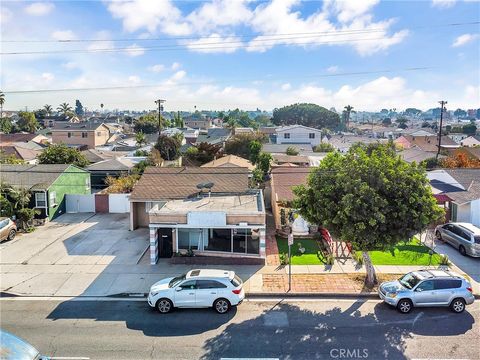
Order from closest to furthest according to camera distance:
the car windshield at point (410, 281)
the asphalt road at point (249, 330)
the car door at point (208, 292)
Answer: the asphalt road at point (249, 330) < the car door at point (208, 292) < the car windshield at point (410, 281)

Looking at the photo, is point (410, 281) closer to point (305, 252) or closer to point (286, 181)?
point (305, 252)

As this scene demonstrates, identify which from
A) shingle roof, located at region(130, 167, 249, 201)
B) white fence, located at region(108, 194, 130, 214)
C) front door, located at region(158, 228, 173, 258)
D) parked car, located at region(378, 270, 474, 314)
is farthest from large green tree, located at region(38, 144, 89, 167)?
parked car, located at region(378, 270, 474, 314)

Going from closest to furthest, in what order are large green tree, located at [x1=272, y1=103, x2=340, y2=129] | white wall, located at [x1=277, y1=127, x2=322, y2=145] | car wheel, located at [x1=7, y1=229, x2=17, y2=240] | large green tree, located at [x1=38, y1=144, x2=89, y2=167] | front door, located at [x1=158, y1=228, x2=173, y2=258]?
1. front door, located at [x1=158, y1=228, x2=173, y2=258]
2. car wheel, located at [x1=7, y1=229, x2=17, y2=240]
3. large green tree, located at [x1=38, y1=144, x2=89, y2=167]
4. white wall, located at [x1=277, y1=127, x2=322, y2=145]
5. large green tree, located at [x1=272, y1=103, x2=340, y2=129]

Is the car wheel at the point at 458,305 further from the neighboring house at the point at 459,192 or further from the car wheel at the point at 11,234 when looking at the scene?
the car wheel at the point at 11,234

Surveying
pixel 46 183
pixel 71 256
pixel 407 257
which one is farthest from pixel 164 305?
pixel 46 183

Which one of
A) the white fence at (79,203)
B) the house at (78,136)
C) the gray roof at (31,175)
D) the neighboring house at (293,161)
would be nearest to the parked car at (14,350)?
the gray roof at (31,175)

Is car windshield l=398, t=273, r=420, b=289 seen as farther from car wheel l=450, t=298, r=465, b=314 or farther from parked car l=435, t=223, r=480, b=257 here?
parked car l=435, t=223, r=480, b=257
